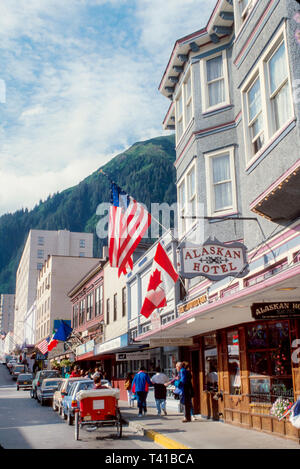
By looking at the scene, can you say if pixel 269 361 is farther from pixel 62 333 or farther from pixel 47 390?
pixel 62 333

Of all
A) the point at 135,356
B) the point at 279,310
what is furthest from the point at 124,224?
the point at 135,356

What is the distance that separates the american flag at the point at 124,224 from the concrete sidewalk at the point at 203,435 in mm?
6051

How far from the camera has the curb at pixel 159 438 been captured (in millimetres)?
11458

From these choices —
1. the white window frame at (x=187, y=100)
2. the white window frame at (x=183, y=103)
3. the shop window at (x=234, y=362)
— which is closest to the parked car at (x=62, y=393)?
the shop window at (x=234, y=362)

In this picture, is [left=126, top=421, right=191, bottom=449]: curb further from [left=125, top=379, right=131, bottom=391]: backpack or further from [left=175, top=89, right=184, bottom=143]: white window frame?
[left=175, top=89, right=184, bottom=143]: white window frame

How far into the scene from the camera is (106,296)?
3562 cm

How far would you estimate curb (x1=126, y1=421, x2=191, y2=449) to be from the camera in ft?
37.6

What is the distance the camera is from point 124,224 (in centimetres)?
1808

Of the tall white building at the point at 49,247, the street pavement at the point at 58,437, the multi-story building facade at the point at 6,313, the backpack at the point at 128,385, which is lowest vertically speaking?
the street pavement at the point at 58,437

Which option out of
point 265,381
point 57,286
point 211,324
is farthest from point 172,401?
point 57,286

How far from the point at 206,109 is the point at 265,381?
29.6ft

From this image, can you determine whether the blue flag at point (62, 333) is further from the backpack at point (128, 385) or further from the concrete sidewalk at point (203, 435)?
the concrete sidewalk at point (203, 435)

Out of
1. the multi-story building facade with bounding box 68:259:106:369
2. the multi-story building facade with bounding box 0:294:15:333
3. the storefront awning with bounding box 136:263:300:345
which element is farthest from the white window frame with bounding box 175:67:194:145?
the multi-story building facade with bounding box 0:294:15:333

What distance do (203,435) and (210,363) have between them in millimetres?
4538
